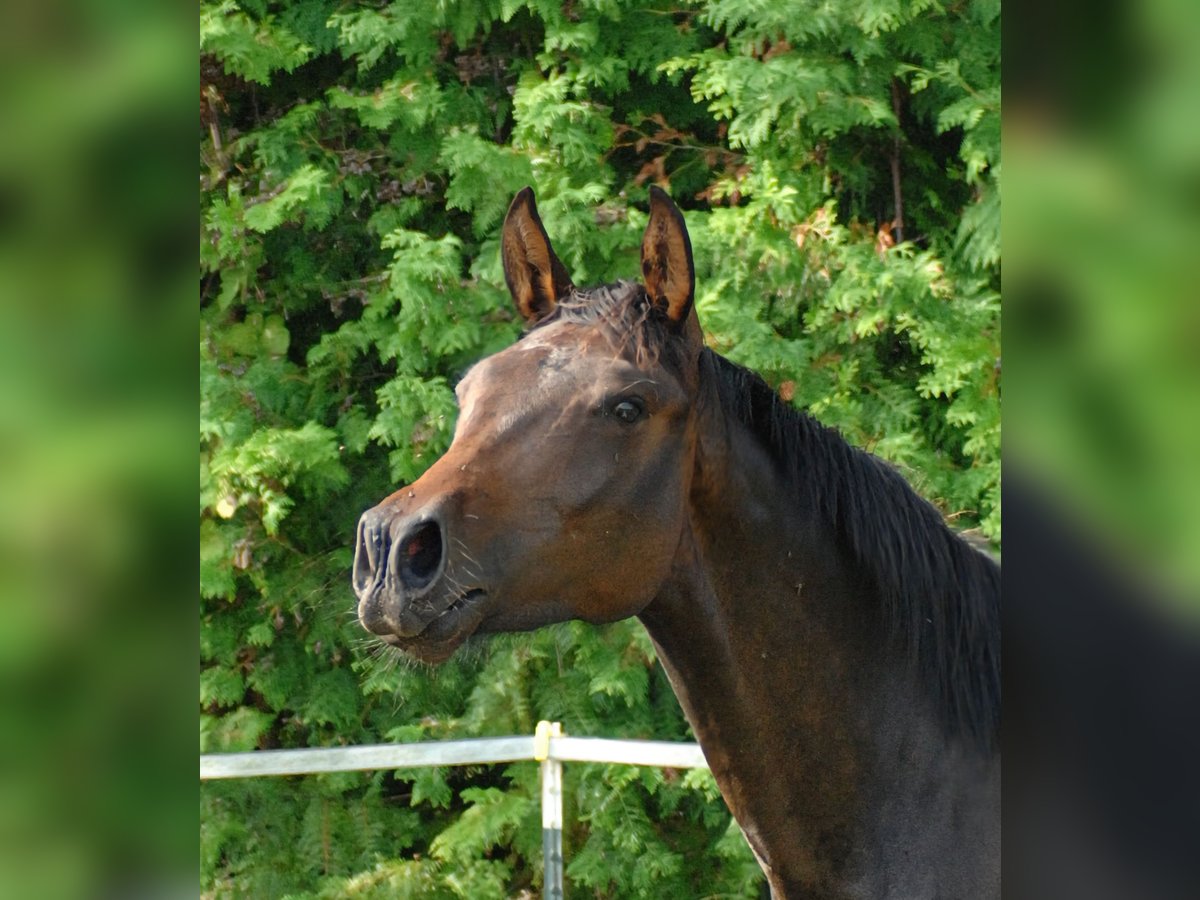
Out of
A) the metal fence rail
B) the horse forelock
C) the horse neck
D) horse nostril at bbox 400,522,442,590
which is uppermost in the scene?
the horse forelock

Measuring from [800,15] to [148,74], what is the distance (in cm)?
A: 265

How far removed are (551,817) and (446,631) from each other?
5.52 ft

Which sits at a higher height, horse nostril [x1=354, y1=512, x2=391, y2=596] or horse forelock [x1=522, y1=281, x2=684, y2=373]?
horse forelock [x1=522, y1=281, x2=684, y2=373]

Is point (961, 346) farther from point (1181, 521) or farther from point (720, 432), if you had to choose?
point (1181, 521)

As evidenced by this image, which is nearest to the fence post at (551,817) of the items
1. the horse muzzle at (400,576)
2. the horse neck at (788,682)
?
the horse neck at (788,682)

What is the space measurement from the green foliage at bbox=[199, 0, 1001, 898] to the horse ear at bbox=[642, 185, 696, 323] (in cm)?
131

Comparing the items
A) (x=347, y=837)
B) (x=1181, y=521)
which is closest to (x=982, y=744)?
(x=1181, y=521)

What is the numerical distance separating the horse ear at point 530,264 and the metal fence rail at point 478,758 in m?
1.49

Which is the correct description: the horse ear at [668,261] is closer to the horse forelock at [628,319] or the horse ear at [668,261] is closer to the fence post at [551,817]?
the horse forelock at [628,319]

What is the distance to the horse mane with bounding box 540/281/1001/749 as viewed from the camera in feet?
4.84

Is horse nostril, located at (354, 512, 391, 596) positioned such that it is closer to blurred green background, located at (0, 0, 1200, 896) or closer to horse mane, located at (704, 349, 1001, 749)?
horse mane, located at (704, 349, 1001, 749)

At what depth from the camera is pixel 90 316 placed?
0.42 meters

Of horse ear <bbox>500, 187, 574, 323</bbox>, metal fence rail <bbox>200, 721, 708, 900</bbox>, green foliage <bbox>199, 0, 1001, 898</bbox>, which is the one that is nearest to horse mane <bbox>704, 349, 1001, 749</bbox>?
horse ear <bbox>500, 187, 574, 323</bbox>

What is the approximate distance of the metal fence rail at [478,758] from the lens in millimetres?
2816
